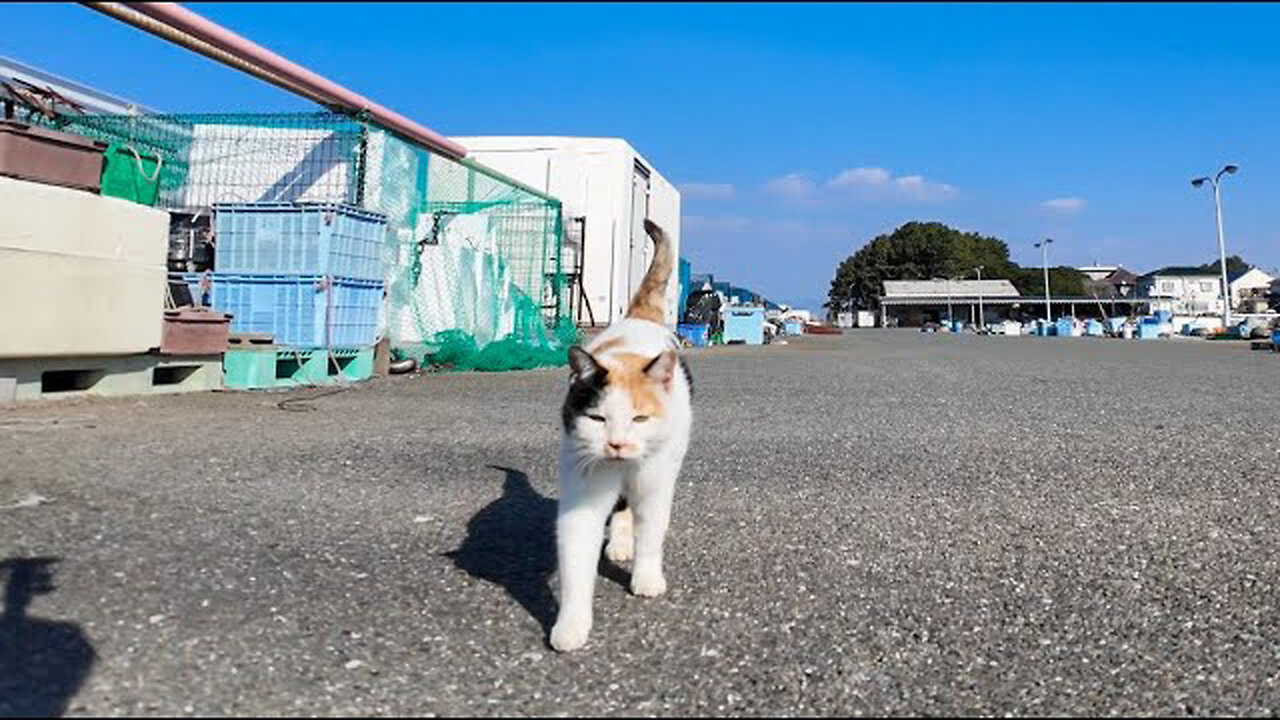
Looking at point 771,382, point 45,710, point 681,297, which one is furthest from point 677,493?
point 681,297

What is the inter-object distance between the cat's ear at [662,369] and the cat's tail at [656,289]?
3.27 feet

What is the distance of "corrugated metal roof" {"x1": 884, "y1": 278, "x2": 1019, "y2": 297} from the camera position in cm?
9162

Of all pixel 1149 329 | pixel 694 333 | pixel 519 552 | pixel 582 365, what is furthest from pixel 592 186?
pixel 1149 329

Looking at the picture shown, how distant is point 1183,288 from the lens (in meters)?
103

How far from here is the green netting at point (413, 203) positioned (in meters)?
9.83

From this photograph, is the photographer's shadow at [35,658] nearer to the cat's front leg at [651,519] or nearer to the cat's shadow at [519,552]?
the cat's shadow at [519,552]

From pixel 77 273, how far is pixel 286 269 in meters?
2.50

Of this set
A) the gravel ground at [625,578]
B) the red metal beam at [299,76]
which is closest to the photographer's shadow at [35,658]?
the gravel ground at [625,578]

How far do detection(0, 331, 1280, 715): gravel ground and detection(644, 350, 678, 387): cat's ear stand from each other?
742mm

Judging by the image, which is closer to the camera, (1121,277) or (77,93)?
(77,93)

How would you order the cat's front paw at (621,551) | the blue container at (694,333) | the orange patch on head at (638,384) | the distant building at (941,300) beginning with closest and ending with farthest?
the orange patch on head at (638,384) < the cat's front paw at (621,551) < the blue container at (694,333) < the distant building at (941,300)

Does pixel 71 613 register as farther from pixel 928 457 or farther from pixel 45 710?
pixel 928 457

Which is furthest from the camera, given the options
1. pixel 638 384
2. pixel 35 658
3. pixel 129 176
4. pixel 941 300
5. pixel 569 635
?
pixel 941 300

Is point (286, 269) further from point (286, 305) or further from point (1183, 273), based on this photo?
point (1183, 273)
